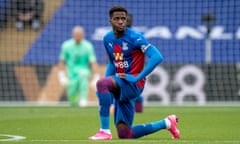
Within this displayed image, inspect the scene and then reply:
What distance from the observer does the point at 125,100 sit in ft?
31.0

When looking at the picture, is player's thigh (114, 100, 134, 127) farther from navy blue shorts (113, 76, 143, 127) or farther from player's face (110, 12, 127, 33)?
player's face (110, 12, 127, 33)

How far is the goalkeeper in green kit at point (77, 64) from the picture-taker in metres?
19.4

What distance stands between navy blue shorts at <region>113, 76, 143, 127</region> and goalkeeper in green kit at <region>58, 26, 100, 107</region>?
32.3 feet

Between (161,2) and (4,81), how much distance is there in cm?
585

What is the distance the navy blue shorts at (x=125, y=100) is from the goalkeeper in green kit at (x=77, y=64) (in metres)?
9.86

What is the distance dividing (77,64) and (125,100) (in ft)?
34.1

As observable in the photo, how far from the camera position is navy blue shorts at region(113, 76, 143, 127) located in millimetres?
9266

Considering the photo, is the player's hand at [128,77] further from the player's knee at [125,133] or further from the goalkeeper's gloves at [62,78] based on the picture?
the goalkeeper's gloves at [62,78]

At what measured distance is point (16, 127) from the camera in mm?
11719

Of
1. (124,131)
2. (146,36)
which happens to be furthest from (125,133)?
(146,36)

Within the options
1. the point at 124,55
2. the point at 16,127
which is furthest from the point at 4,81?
the point at 124,55

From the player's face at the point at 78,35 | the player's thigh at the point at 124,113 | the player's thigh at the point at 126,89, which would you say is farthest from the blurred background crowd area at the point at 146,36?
the player's thigh at the point at 126,89

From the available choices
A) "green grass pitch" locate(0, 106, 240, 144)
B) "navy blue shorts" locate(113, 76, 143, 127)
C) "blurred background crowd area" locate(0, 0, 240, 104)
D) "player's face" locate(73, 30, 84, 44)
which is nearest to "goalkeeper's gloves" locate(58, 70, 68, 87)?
"blurred background crowd area" locate(0, 0, 240, 104)

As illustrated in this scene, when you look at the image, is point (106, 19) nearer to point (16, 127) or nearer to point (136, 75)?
point (16, 127)
